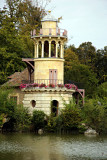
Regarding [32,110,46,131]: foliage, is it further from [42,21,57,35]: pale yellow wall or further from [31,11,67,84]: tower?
[42,21,57,35]: pale yellow wall

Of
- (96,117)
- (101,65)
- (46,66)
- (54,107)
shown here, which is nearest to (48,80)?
(46,66)

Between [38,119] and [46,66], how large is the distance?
22.5 ft

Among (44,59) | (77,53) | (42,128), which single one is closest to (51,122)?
(42,128)

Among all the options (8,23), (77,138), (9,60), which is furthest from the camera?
(8,23)

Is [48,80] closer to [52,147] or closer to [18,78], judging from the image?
[18,78]

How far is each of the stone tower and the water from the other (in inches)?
227

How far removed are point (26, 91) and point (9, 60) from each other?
29.8 feet

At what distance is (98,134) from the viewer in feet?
137

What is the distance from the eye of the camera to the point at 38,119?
140ft

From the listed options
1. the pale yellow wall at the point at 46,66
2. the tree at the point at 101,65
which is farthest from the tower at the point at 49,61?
the tree at the point at 101,65

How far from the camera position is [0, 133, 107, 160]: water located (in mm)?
29891

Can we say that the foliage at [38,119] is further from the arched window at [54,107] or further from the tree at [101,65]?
the tree at [101,65]

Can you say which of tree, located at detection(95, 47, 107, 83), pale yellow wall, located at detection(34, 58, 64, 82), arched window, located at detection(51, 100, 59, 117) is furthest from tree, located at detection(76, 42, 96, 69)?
pale yellow wall, located at detection(34, 58, 64, 82)

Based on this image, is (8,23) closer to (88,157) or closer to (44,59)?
(44,59)
